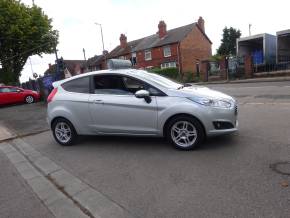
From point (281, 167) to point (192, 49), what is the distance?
4415cm

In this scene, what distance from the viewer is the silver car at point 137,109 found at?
542 cm

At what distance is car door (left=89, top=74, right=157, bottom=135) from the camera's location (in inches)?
228

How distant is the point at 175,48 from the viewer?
147 ft

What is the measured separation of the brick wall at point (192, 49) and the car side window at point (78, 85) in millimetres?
38488

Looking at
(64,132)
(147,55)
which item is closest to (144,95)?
(64,132)

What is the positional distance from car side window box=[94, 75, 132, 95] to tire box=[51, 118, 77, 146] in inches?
42.4

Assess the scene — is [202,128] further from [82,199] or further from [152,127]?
[82,199]

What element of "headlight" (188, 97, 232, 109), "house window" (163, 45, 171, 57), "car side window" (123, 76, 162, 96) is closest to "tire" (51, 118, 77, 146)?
"car side window" (123, 76, 162, 96)

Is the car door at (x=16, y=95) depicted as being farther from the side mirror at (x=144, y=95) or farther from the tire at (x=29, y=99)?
the side mirror at (x=144, y=95)

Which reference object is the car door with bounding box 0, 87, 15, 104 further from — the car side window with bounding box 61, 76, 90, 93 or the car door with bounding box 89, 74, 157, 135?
the car door with bounding box 89, 74, 157, 135

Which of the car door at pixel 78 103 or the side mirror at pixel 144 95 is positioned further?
the car door at pixel 78 103

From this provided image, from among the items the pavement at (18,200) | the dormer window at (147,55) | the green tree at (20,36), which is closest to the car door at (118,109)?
the pavement at (18,200)

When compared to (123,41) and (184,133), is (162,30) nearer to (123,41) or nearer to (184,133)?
(123,41)

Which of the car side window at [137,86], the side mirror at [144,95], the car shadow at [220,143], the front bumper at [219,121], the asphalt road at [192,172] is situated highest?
the car side window at [137,86]
